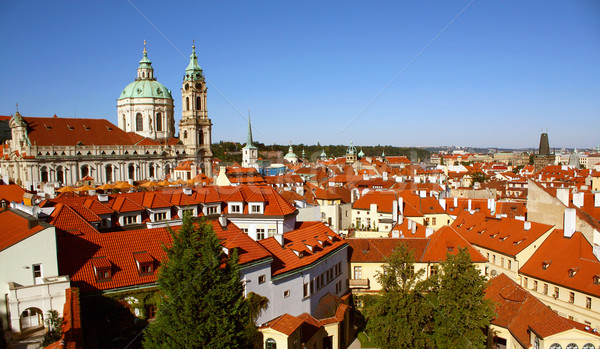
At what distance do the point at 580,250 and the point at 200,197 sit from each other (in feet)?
87.3

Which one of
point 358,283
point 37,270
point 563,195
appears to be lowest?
point 358,283

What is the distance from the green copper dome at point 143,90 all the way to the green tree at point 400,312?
89858 millimetres

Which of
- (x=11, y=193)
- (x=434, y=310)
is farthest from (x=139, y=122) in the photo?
(x=434, y=310)

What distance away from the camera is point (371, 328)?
73.5 ft

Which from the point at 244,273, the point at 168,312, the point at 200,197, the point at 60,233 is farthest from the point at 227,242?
the point at 200,197

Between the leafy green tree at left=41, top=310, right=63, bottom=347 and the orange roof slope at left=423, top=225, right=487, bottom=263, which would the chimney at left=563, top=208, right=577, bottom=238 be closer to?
the orange roof slope at left=423, top=225, right=487, bottom=263

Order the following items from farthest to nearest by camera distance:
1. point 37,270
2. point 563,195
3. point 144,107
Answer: point 144,107
point 563,195
point 37,270

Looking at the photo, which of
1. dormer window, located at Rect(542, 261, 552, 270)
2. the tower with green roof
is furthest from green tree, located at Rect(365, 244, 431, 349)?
the tower with green roof

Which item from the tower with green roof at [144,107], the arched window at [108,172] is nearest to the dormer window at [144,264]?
the arched window at [108,172]

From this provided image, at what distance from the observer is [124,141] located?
91812 millimetres

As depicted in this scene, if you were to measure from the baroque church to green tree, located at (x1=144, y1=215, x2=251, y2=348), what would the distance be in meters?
57.3

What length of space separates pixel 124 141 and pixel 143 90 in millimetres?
15482

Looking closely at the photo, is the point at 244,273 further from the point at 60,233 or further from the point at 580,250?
the point at 580,250

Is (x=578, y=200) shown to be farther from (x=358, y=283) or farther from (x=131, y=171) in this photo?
(x=131, y=171)
